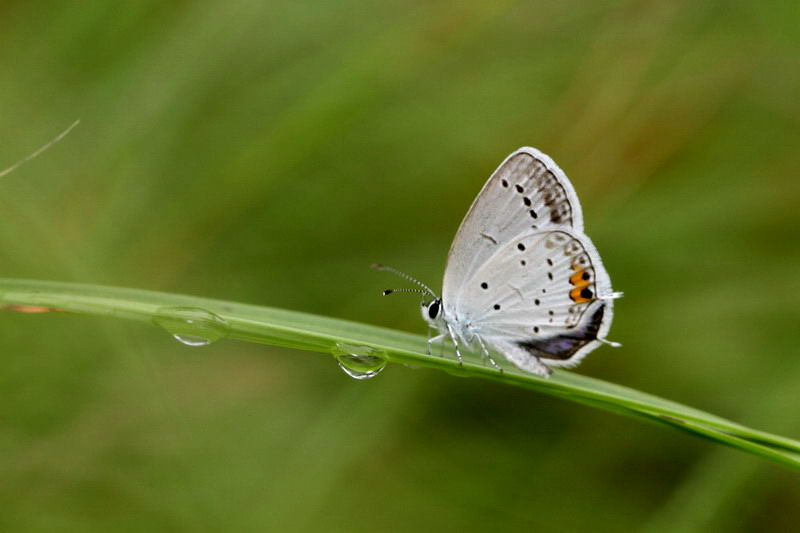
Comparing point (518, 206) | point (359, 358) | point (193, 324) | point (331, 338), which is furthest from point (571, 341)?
point (193, 324)

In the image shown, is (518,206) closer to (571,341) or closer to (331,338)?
(571,341)

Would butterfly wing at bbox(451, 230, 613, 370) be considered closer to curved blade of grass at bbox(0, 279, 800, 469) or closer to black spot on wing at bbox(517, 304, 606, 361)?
black spot on wing at bbox(517, 304, 606, 361)

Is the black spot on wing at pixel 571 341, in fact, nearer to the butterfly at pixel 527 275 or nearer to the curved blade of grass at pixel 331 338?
the butterfly at pixel 527 275

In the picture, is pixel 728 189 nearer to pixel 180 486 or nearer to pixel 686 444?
pixel 686 444

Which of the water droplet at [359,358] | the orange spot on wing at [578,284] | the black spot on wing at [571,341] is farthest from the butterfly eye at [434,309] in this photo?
the water droplet at [359,358]

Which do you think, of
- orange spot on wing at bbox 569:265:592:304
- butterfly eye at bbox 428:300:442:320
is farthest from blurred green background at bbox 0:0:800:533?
orange spot on wing at bbox 569:265:592:304

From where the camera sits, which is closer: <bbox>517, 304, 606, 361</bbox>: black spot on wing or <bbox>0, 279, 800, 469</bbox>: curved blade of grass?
<bbox>0, 279, 800, 469</bbox>: curved blade of grass
